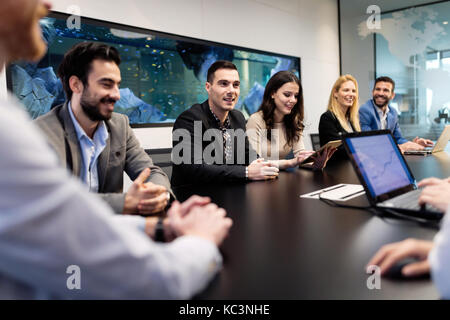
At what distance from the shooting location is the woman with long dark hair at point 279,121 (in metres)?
3.04

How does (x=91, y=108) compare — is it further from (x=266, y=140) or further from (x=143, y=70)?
(x=143, y=70)

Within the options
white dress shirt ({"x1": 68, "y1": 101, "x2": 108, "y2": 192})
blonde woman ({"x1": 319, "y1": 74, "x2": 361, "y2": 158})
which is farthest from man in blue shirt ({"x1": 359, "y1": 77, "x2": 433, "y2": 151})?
white dress shirt ({"x1": 68, "y1": 101, "x2": 108, "y2": 192})

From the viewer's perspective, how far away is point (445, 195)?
1.04 metres

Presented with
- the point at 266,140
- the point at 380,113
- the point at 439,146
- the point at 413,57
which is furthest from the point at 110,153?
the point at 413,57

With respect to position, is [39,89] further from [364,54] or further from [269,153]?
[364,54]

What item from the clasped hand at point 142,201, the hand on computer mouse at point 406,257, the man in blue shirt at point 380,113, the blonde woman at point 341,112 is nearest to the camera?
the hand on computer mouse at point 406,257

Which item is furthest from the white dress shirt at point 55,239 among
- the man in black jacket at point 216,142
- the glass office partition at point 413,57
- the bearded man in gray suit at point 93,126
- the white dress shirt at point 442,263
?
the glass office partition at point 413,57

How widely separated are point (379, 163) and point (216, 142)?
1.24 meters

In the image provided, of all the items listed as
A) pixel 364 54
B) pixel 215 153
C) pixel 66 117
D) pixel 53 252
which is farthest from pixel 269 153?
pixel 364 54

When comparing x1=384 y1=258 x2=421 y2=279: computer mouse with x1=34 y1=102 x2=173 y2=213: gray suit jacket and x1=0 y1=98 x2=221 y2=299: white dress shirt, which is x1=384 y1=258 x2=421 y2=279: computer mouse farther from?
x1=34 y1=102 x2=173 y2=213: gray suit jacket

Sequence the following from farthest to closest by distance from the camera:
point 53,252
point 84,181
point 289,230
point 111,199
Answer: point 84,181 → point 111,199 → point 289,230 → point 53,252

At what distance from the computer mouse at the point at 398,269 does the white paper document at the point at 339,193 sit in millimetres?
650

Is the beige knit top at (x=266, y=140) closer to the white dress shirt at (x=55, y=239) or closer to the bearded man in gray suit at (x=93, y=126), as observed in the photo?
the bearded man in gray suit at (x=93, y=126)
